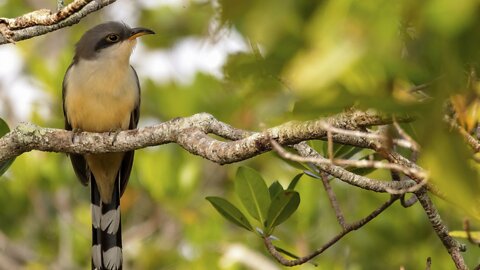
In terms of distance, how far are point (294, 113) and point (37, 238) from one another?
6382 mm

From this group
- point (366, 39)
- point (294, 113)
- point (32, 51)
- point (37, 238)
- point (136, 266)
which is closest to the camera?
point (366, 39)

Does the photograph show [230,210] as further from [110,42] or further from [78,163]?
[110,42]

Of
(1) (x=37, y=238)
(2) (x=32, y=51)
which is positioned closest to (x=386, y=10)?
(1) (x=37, y=238)

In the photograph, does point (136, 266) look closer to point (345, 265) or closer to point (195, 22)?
point (345, 265)

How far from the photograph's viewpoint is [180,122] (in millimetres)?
2893

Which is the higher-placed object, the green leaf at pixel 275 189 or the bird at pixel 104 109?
the green leaf at pixel 275 189

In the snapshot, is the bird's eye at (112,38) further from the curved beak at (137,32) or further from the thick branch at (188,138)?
the thick branch at (188,138)

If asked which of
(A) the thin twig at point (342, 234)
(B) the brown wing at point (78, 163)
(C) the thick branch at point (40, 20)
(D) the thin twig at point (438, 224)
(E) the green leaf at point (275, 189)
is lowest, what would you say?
(B) the brown wing at point (78, 163)

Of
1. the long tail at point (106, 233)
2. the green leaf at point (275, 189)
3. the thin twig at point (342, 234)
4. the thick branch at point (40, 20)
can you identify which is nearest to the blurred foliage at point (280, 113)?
the green leaf at point (275, 189)

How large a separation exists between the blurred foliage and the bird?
0.58m

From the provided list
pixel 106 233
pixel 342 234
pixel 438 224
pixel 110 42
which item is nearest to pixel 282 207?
pixel 342 234

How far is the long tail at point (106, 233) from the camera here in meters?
4.58

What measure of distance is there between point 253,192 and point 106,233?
2027 mm

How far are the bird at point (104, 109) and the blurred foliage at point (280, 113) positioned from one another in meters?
0.58
